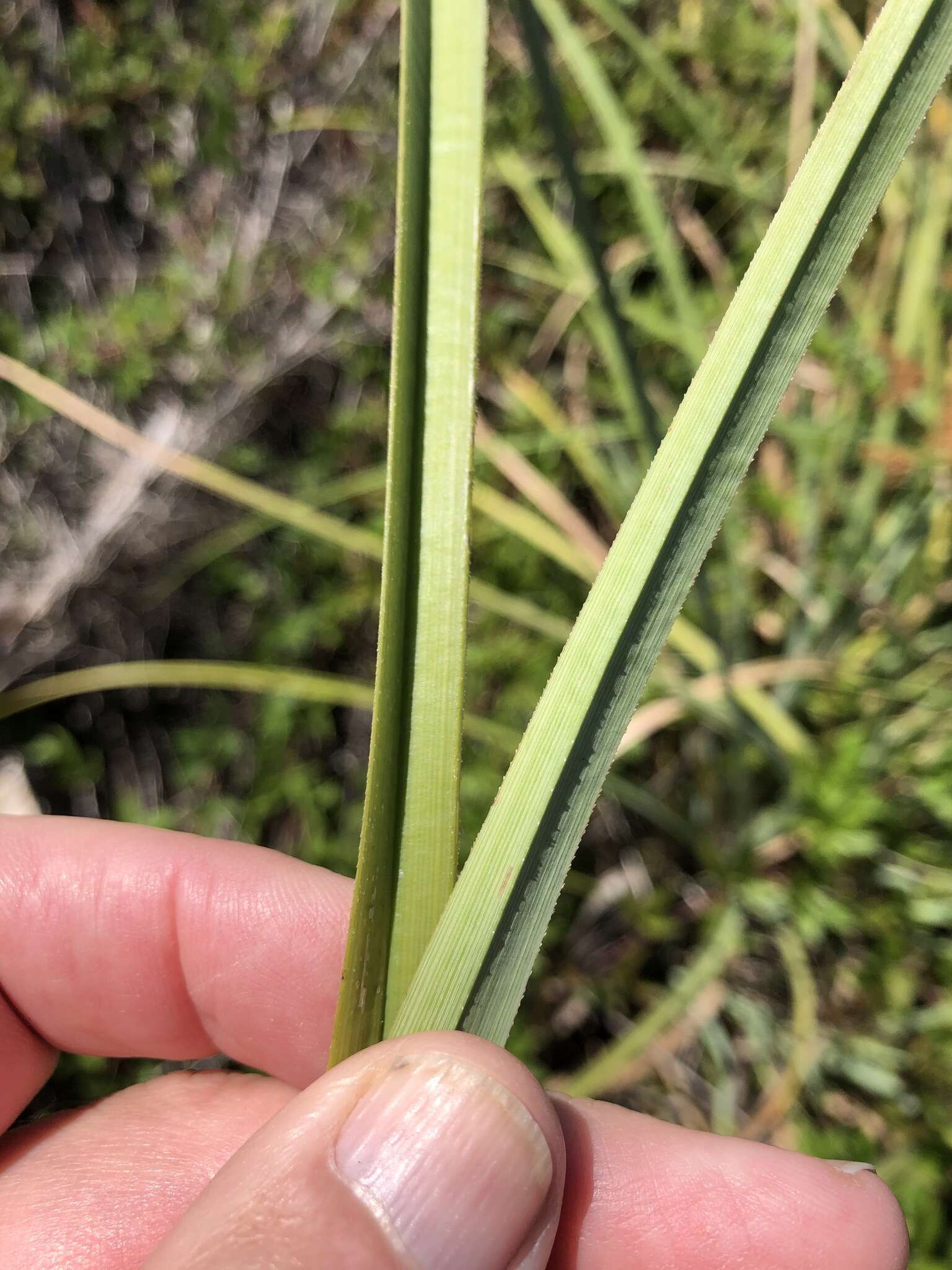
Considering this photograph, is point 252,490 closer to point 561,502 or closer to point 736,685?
point 561,502

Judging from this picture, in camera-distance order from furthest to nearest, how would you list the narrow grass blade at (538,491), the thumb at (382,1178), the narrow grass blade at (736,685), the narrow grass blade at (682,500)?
the narrow grass blade at (538,491) → the narrow grass blade at (736,685) → the thumb at (382,1178) → the narrow grass blade at (682,500)

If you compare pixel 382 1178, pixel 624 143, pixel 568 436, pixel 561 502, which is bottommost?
pixel 382 1178

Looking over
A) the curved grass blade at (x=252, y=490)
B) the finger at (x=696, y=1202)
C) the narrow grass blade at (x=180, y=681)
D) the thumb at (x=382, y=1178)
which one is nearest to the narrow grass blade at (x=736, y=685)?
the curved grass blade at (x=252, y=490)

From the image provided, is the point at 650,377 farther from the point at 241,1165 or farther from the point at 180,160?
the point at 241,1165

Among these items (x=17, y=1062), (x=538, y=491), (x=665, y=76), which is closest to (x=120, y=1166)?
(x=17, y=1062)

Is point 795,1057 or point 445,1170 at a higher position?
point 445,1170

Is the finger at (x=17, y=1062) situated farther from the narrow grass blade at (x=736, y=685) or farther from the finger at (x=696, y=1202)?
the narrow grass blade at (x=736, y=685)

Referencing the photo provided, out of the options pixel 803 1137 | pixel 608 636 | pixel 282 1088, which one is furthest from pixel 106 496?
pixel 803 1137
